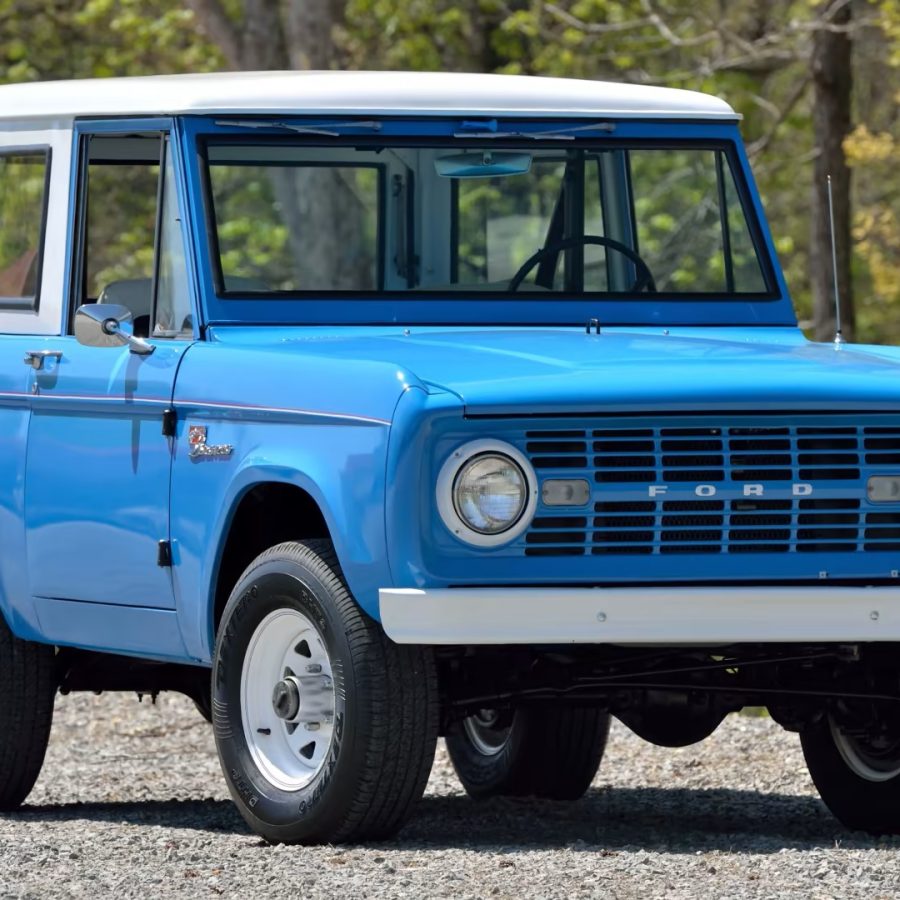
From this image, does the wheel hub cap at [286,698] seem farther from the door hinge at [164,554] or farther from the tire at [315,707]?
the door hinge at [164,554]

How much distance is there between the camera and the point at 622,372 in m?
6.14

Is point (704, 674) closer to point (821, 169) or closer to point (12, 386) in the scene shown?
point (12, 386)

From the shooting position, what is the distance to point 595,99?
7.74m

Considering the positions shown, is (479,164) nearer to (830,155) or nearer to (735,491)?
(735,491)

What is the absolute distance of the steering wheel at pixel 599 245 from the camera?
777cm

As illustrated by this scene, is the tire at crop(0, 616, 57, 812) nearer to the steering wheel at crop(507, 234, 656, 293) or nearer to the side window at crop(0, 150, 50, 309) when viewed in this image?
the side window at crop(0, 150, 50, 309)

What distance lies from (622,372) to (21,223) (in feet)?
9.28

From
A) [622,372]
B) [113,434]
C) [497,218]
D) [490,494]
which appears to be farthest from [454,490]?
[497,218]

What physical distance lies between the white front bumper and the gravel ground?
1.85 feet

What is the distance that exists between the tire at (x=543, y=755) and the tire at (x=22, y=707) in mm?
1451

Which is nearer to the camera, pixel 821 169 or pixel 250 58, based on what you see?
pixel 821 169

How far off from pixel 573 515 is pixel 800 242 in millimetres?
23193

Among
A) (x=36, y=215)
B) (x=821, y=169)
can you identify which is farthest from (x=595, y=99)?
(x=821, y=169)

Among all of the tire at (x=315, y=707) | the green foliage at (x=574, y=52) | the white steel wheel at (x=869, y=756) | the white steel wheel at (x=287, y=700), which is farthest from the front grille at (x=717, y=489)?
the green foliage at (x=574, y=52)
